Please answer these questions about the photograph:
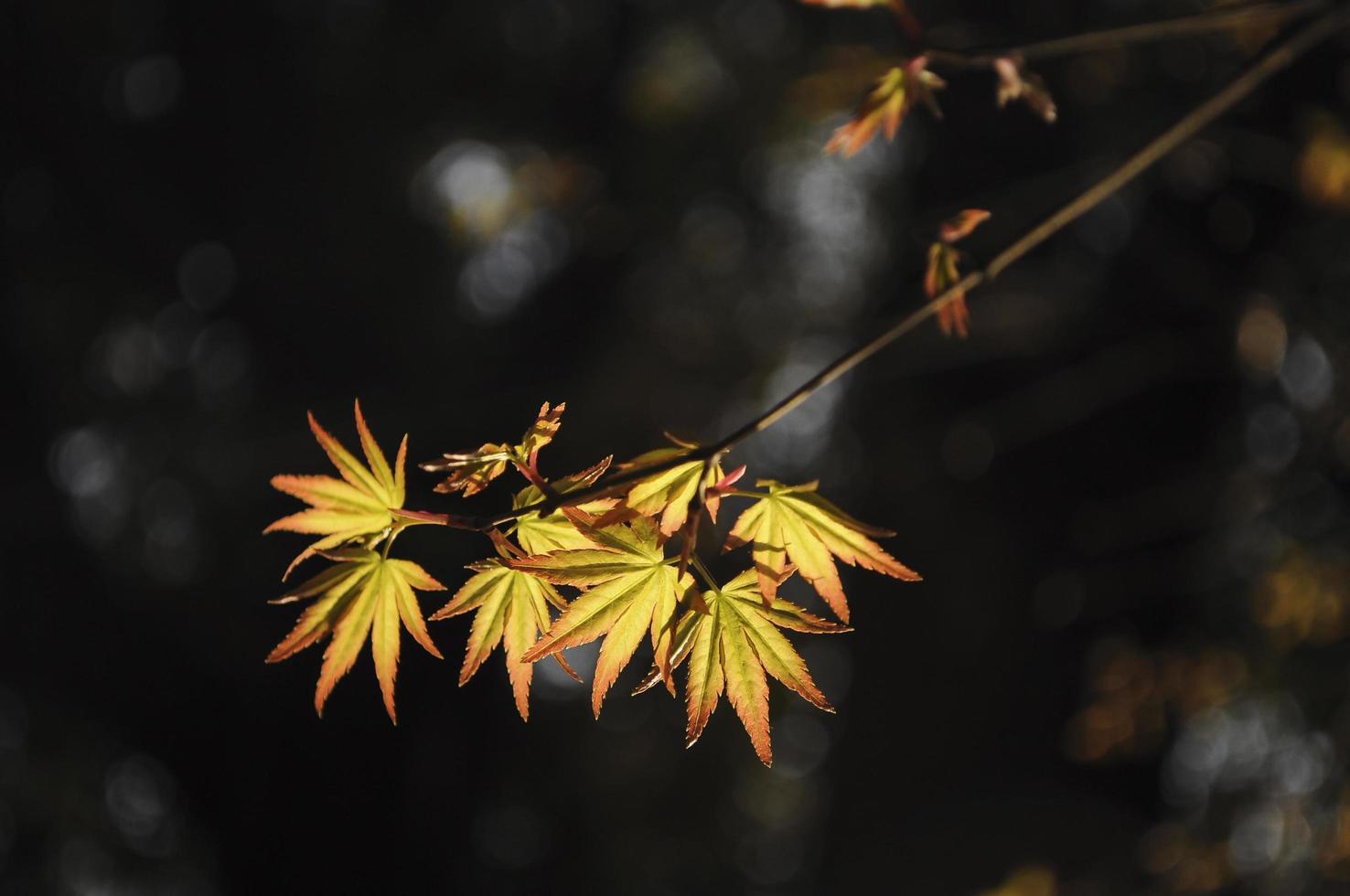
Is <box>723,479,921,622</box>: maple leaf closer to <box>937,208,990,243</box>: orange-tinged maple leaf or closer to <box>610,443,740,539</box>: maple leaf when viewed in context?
<box>610,443,740,539</box>: maple leaf

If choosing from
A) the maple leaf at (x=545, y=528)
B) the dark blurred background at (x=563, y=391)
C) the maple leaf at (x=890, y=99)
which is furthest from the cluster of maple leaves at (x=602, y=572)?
the dark blurred background at (x=563, y=391)

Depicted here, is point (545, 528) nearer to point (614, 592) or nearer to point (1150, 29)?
point (614, 592)

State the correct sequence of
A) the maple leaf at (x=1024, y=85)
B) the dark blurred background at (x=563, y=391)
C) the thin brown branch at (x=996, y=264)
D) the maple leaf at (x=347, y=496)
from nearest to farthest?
1. the thin brown branch at (x=996, y=264)
2. the maple leaf at (x=347, y=496)
3. the maple leaf at (x=1024, y=85)
4. the dark blurred background at (x=563, y=391)

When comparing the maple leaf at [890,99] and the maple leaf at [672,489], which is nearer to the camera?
the maple leaf at [672,489]

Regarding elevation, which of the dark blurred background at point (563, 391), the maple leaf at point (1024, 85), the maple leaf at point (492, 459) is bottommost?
the dark blurred background at point (563, 391)

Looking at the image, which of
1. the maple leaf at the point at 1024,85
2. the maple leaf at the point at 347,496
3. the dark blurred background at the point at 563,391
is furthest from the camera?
the dark blurred background at the point at 563,391

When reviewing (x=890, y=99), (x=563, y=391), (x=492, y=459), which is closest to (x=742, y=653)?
(x=492, y=459)

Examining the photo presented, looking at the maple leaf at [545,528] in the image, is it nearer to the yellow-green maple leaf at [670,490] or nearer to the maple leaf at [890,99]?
the yellow-green maple leaf at [670,490]
